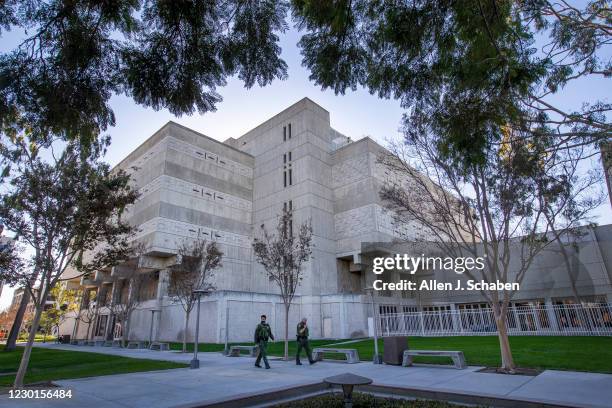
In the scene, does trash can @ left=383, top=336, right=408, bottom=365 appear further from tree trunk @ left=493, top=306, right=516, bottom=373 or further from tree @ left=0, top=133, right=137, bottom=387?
tree @ left=0, top=133, right=137, bottom=387

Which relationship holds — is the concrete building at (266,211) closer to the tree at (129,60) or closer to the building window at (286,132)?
the building window at (286,132)

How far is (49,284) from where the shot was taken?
9.99 metres

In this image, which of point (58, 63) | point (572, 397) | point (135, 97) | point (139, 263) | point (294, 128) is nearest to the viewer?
point (58, 63)

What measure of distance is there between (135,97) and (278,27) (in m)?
2.60

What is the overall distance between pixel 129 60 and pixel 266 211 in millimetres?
34080

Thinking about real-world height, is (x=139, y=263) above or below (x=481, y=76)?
above

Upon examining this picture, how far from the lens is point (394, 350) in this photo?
12.2 m

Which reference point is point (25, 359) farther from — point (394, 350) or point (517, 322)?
point (517, 322)

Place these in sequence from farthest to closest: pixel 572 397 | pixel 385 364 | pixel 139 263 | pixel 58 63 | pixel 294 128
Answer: pixel 294 128 → pixel 139 263 → pixel 385 364 → pixel 572 397 → pixel 58 63

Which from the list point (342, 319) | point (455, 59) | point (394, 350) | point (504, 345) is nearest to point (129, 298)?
point (342, 319)

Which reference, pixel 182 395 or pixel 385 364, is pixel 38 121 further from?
pixel 385 364

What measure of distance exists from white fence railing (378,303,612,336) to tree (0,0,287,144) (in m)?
18.6

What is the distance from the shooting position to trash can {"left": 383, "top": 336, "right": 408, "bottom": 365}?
477 inches

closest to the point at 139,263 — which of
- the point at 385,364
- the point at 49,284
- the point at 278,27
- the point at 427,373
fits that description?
the point at 49,284
